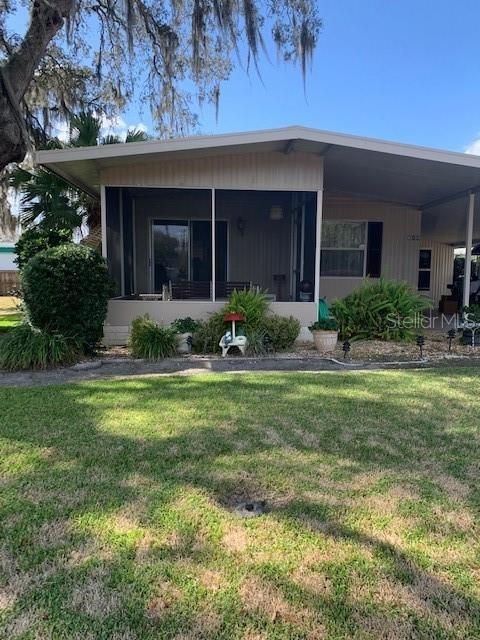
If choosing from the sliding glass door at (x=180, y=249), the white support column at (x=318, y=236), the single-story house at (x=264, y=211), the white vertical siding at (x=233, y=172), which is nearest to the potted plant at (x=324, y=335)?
the single-story house at (x=264, y=211)

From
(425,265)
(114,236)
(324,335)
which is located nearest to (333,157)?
(324,335)

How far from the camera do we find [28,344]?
233 inches

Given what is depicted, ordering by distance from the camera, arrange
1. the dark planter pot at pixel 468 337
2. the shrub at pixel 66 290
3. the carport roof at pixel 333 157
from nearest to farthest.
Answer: the shrub at pixel 66 290
the carport roof at pixel 333 157
the dark planter pot at pixel 468 337

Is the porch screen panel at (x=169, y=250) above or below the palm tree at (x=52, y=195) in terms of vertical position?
below

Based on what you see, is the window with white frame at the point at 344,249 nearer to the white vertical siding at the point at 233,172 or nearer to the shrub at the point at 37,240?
the white vertical siding at the point at 233,172

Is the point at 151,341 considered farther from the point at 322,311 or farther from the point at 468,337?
the point at 468,337

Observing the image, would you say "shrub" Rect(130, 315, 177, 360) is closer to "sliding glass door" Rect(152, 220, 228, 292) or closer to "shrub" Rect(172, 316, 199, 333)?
"shrub" Rect(172, 316, 199, 333)

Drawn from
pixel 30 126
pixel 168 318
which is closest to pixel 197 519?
pixel 168 318

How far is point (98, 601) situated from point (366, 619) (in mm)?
1016

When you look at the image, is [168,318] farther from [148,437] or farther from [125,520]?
[125,520]

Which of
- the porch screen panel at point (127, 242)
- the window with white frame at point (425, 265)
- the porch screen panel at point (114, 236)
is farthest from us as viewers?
the window with white frame at point (425, 265)

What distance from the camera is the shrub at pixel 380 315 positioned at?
7.93 metres

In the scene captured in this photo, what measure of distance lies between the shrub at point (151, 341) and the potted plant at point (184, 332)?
3.5 inches

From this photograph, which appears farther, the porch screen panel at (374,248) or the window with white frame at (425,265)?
the window with white frame at (425,265)
